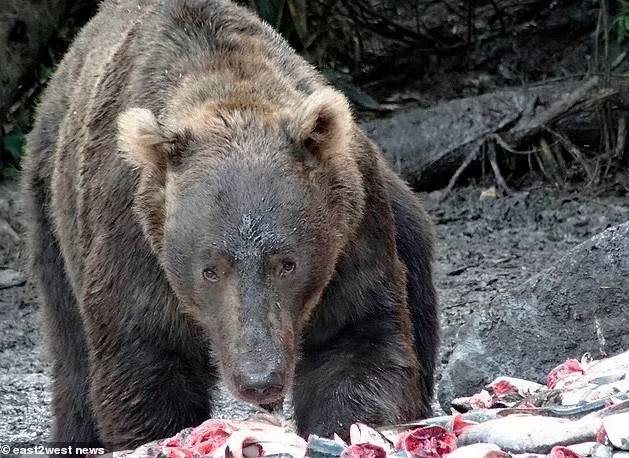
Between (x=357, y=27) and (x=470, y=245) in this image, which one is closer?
(x=470, y=245)

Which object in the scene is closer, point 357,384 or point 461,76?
point 357,384

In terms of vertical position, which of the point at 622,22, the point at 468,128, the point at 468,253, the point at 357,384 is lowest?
the point at 468,253

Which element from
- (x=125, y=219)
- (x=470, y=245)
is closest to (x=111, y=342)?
(x=125, y=219)

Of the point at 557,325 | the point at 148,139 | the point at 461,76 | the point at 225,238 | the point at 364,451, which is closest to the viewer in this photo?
the point at 364,451

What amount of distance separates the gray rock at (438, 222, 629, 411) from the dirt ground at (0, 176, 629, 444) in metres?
1.19

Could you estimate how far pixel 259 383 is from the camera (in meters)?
4.66

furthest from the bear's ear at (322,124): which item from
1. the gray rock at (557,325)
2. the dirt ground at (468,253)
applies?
the dirt ground at (468,253)

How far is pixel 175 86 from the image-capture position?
5832mm

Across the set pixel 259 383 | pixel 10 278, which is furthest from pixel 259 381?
pixel 10 278

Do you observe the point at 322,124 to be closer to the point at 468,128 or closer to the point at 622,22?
the point at 468,128

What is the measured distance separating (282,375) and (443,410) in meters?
2.56

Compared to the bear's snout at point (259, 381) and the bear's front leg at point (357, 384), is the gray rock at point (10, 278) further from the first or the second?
the bear's snout at point (259, 381)

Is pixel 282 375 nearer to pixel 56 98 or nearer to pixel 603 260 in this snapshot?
pixel 603 260

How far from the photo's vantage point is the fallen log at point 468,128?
12.5 m
